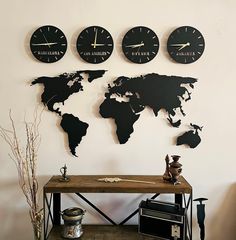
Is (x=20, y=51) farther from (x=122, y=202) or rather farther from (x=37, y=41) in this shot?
(x=122, y=202)

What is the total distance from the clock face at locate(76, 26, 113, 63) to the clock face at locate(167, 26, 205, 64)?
506 millimetres

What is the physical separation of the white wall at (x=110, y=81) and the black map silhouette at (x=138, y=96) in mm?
59

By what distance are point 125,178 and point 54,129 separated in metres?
0.71

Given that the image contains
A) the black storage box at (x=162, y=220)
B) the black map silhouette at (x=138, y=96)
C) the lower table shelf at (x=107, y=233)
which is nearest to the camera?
the black storage box at (x=162, y=220)

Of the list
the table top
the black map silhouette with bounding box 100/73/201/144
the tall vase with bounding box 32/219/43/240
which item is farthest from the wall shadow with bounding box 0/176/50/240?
the black map silhouette with bounding box 100/73/201/144

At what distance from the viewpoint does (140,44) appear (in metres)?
2.23

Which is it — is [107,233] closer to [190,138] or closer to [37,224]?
[37,224]

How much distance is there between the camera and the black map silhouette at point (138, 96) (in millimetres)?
2244

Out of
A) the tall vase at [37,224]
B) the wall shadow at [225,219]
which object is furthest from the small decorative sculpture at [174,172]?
the tall vase at [37,224]

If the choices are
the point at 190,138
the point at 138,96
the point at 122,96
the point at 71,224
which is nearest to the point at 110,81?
the point at 122,96

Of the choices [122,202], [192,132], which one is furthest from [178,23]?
[122,202]

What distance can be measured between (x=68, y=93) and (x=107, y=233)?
114 cm

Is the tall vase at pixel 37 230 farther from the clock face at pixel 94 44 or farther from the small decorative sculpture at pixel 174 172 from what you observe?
the clock face at pixel 94 44

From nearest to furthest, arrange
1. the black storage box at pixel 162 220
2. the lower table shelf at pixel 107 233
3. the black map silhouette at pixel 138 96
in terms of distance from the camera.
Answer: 1. the black storage box at pixel 162 220
2. the lower table shelf at pixel 107 233
3. the black map silhouette at pixel 138 96
